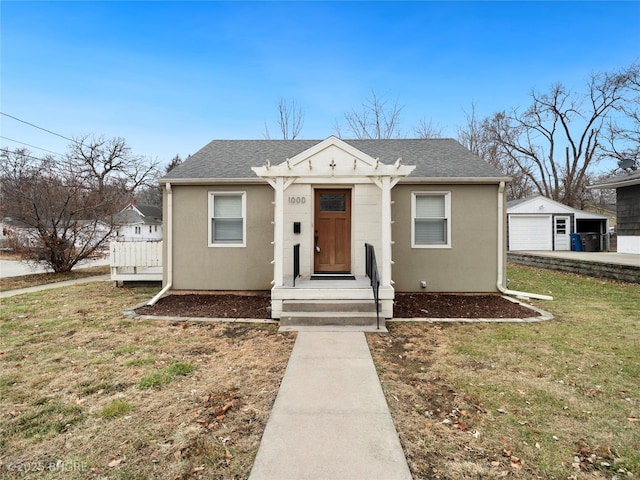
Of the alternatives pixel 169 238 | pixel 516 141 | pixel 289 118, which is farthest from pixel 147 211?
pixel 516 141

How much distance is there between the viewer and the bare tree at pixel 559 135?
2469 centimetres

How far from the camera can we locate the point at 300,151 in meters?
9.09

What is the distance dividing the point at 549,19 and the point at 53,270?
21.1 m

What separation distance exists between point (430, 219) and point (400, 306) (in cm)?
244

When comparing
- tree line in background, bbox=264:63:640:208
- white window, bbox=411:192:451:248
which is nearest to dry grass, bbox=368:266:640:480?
white window, bbox=411:192:451:248

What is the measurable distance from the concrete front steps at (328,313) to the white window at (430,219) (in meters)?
2.83

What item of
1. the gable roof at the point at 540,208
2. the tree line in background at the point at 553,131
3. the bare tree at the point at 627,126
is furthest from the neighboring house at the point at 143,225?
the bare tree at the point at 627,126

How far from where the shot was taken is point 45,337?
4.80m

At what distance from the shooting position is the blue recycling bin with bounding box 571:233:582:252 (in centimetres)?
1780

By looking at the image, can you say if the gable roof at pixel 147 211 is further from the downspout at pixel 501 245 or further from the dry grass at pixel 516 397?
the dry grass at pixel 516 397

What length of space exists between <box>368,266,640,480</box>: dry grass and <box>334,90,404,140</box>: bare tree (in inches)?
653

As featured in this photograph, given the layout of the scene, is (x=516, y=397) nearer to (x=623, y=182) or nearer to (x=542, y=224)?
(x=623, y=182)

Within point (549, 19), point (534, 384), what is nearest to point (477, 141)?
point (549, 19)

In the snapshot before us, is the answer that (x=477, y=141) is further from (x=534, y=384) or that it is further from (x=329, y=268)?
(x=534, y=384)
